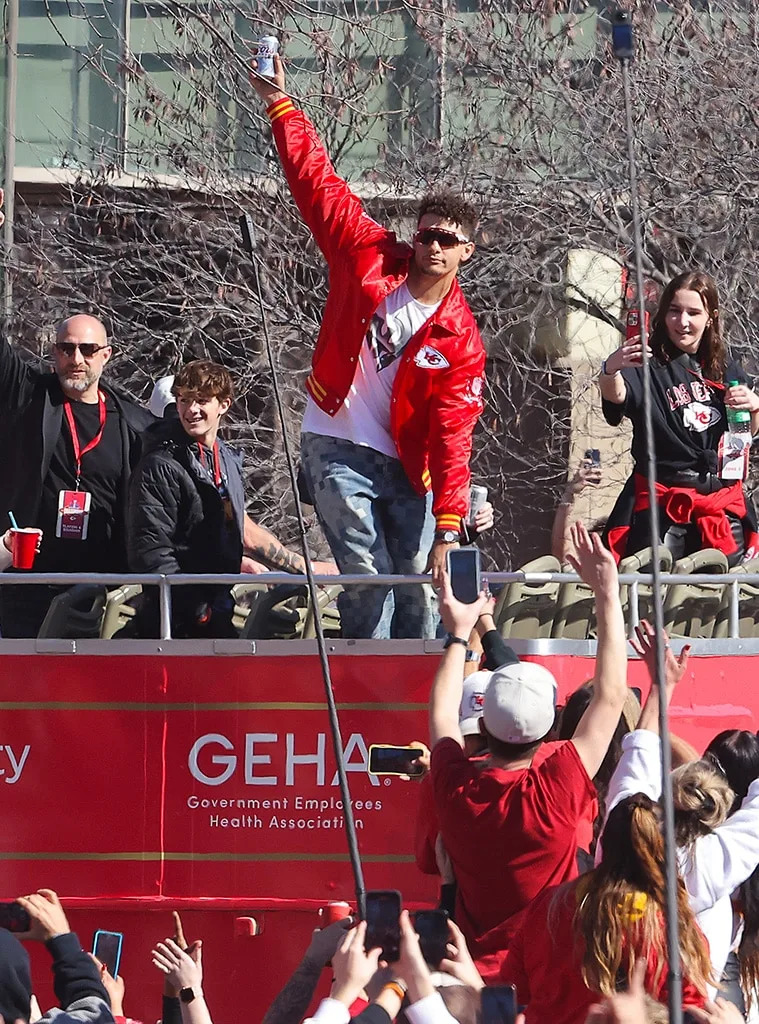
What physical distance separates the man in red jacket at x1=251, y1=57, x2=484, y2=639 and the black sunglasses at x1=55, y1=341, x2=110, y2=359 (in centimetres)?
102

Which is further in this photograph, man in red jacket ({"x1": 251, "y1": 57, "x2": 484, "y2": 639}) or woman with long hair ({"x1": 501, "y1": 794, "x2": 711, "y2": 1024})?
man in red jacket ({"x1": 251, "y1": 57, "x2": 484, "y2": 639})

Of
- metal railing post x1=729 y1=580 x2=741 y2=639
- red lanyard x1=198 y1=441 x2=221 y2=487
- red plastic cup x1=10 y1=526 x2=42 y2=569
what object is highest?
red lanyard x1=198 y1=441 x2=221 y2=487

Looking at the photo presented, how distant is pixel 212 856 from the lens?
7.52 metres

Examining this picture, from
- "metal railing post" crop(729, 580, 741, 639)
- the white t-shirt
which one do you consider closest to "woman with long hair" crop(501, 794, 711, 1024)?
the white t-shirt

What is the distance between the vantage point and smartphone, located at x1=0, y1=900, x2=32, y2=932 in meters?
4.89

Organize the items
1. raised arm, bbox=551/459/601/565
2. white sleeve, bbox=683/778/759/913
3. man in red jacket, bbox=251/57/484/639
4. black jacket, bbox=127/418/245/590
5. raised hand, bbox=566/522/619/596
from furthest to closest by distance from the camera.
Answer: raised arm, bbox=551/459/601/565
black jacket, bbox=127/418/245/590
man in red jacket, bbox=251/57/484/639
raised hand, bbox=566/522/619/596
white sleeve, bbox=683/778/759/913

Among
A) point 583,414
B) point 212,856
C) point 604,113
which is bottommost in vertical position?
point 212,856

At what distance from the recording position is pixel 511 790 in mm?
5488

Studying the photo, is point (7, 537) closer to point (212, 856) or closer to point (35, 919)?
point (212, 856)

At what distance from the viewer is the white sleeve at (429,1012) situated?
13.6 feet

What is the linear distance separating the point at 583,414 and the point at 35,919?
37.7 feet

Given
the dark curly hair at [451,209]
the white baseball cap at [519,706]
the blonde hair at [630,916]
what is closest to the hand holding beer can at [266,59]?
the dark curly hair at [451,209]

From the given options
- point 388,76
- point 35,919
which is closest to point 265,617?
point 35,919

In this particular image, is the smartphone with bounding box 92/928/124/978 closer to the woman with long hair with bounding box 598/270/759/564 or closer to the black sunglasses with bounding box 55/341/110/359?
the black sunglasses with bounding box 55/341/110/359
